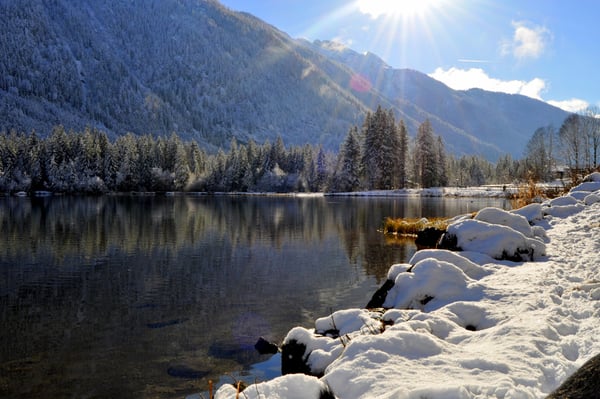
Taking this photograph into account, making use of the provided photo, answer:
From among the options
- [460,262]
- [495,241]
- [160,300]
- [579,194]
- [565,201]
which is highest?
[579,194]

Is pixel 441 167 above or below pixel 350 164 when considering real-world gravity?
below

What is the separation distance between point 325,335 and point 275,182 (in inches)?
4411

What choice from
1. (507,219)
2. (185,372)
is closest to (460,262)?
(507,219)

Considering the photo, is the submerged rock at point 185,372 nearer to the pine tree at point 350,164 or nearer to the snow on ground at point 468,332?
Answer: the snow on ground at point 468,332

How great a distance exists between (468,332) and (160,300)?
37.7 ft

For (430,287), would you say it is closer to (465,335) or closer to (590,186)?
(465,335)

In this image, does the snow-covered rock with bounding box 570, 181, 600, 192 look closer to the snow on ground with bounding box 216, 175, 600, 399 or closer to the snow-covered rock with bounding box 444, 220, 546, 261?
the snow on ground with bounding box 216, 175, 600, 399

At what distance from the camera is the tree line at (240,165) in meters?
98.6

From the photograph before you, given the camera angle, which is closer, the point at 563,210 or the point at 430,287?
the point at 430,287

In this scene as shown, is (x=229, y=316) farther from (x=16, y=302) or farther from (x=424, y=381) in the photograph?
(x=424, y=381)

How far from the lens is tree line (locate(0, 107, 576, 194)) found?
98.6 meters

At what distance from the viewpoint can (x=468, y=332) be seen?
25.9 feet

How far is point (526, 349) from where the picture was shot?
666 cm

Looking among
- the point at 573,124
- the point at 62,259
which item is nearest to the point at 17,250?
the point at 62,259
